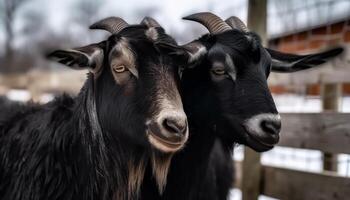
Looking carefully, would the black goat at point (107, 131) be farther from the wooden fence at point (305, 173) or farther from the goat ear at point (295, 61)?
the wooden fence at point (305, 173)

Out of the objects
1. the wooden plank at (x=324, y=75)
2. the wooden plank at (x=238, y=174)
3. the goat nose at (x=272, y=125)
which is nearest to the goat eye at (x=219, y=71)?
the goat nose at (x=272, y=125)

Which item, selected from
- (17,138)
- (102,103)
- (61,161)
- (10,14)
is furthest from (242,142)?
(10,14)

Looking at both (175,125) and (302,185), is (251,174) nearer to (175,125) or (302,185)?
(302,185)

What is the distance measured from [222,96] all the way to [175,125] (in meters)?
0.86

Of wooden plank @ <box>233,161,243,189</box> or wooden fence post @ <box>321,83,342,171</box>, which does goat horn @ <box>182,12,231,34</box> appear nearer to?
wooden fence post @ <box>321,83,342,171</box>

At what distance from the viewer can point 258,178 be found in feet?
18.0

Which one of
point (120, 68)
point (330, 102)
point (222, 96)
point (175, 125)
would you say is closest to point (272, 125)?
point (222, 96)

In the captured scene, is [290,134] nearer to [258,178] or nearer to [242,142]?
[258,178]

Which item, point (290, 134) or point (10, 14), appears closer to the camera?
point (290, 134)

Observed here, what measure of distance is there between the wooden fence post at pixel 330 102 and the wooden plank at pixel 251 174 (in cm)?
71

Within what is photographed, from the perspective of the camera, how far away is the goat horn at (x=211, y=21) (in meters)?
4.40

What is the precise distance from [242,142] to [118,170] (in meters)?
0.99

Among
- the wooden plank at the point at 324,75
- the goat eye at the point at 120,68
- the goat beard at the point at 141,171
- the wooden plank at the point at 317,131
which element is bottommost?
the goat beard at the point at 141,171

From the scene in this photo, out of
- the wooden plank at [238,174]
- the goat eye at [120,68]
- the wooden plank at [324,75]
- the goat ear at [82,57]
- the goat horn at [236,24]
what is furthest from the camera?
the wooden plank at [238,174]
